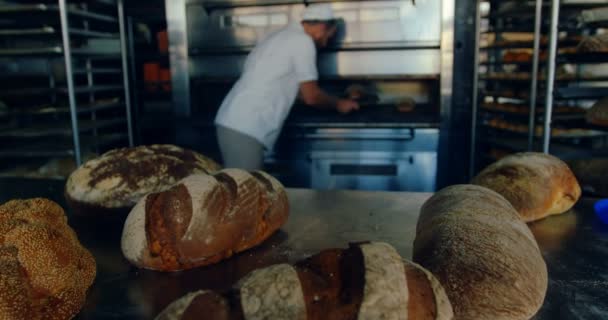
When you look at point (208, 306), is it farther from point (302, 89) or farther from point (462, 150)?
point (462, 150)

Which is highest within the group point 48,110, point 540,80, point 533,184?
point 540,80

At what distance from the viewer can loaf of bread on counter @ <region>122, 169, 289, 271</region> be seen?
3.26 feet

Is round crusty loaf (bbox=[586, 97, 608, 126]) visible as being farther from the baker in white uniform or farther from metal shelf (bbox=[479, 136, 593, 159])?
the baker in white uniform

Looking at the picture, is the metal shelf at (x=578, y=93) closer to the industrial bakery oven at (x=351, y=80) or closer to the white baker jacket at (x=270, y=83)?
the industrial bakery oven at (x=351, y=80)

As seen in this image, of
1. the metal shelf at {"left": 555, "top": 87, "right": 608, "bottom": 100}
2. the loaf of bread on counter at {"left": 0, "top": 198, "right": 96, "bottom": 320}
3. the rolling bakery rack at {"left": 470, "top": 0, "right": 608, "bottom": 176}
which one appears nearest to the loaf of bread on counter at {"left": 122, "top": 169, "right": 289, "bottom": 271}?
the loaf of bread on counter at {"left": 0, "top": 198, "right": 96, "bottom": 320}

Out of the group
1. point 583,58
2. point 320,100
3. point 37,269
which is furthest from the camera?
point 320,100

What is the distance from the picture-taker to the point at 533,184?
4.29 feet

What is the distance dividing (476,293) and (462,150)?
259cm

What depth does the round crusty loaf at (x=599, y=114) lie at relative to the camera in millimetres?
1731

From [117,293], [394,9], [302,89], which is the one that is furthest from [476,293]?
[394,9]

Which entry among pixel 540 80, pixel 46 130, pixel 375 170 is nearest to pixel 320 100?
pixel 375 170

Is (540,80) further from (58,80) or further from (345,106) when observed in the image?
(58,80)

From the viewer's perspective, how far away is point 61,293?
0.80 meters

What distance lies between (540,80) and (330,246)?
1902 millimetres
